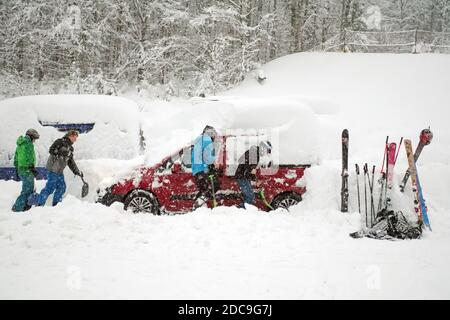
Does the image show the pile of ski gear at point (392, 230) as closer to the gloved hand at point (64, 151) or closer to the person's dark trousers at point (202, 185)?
the person's dark trousers at point (202, 185)

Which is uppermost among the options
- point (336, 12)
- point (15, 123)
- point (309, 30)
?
point (336, 12)

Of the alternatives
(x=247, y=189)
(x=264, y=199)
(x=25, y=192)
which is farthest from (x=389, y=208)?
(x=25, y=192)

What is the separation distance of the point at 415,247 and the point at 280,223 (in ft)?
6.22

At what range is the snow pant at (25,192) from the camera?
704 cm

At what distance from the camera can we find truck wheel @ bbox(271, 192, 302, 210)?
285 inches

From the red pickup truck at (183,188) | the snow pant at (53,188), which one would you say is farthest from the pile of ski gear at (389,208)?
the snow pant at (53,188)

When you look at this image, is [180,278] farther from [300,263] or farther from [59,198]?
[59,198]

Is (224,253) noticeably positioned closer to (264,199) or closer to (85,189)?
(264,199)

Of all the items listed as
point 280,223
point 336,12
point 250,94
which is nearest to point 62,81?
point 250,94

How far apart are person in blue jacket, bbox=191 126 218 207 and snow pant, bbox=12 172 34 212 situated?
3.09m

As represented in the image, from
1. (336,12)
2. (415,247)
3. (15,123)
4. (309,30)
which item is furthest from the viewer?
(336,12)

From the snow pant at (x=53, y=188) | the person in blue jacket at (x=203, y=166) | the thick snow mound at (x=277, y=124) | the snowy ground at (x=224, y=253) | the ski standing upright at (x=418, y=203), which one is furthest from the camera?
the thick snow mound at (x=277, y=124)

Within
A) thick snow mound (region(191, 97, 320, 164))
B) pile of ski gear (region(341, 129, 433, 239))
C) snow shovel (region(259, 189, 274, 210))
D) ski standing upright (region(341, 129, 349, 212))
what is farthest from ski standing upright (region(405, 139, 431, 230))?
snow shovel (region(259, 189, 274, 210))
